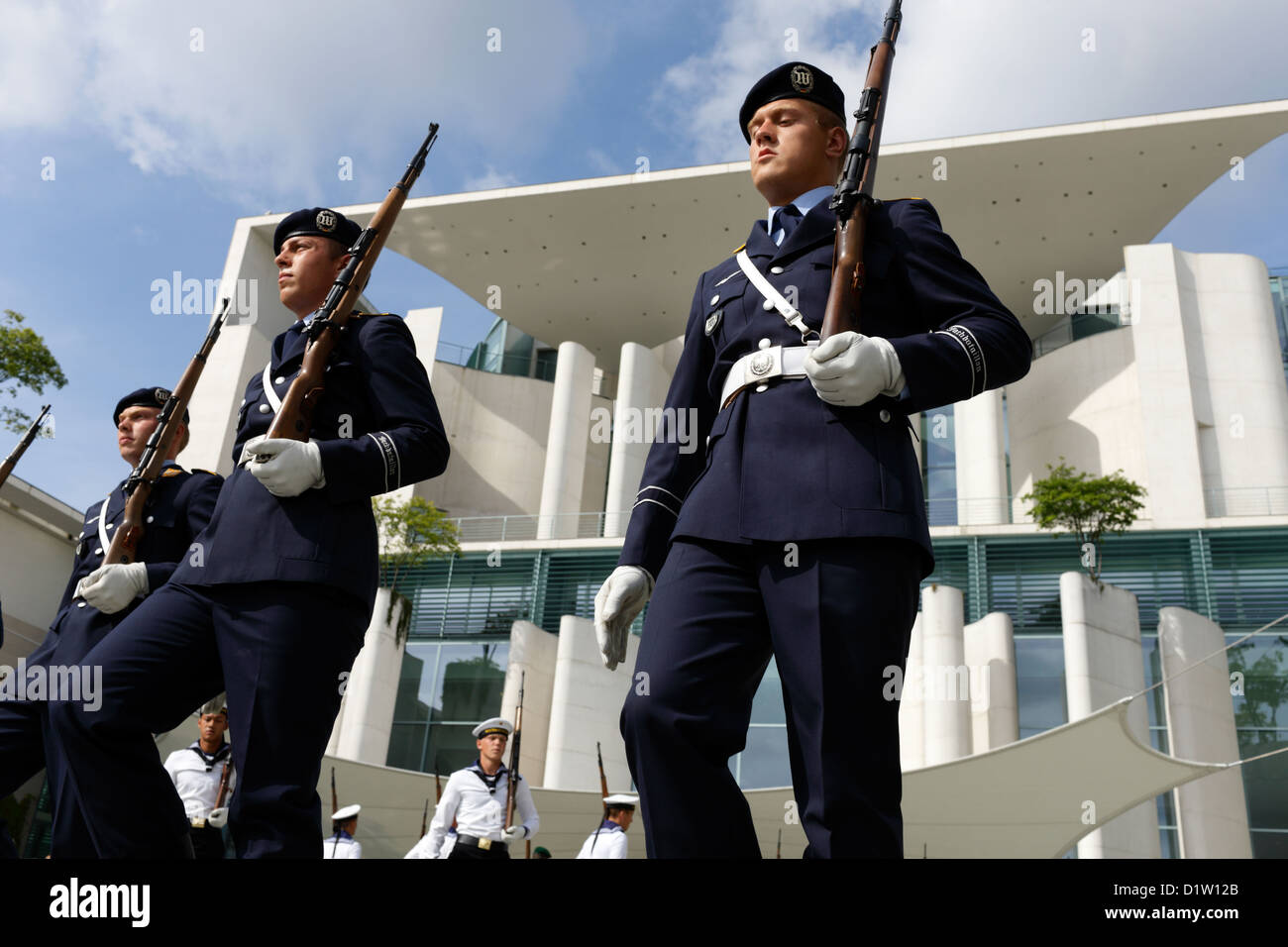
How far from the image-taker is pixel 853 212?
258cm

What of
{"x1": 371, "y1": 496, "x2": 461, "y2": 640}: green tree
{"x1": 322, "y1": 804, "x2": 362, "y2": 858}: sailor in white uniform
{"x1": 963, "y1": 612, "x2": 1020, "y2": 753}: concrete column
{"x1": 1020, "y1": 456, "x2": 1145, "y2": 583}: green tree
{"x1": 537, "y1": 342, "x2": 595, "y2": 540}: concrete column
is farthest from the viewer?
{"x1": 537, "y1": 342, "x2": 595, "y2": 540}: concrete column

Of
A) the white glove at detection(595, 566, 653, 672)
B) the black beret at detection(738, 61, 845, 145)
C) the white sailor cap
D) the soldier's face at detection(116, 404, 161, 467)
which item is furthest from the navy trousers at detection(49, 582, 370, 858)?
the white sailor cap

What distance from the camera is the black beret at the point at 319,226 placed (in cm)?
365

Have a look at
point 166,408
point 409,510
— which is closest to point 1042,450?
point 409,510

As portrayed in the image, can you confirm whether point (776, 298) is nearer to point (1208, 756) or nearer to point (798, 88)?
point (798, 88)

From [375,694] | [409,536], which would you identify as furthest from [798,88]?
[409,536]

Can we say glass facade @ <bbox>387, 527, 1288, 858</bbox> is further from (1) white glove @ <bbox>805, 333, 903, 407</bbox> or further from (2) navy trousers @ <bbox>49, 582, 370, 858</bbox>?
(1) white glove @ <bbox>805, 333, 903, 407</bbox>

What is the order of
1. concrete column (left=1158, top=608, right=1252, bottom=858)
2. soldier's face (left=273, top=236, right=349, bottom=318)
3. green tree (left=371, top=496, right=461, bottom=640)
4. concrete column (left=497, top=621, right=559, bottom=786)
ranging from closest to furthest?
1. soldier's face (left=273, top=236, right=349, bottom=318)
2. concrete column (left=1158, top=608, right=1252, bottom=858)
3. concrete column (left=497, top=621, right=559, bottom=786)
4. green tree (left=371, top=496, right=461, bottom=640)

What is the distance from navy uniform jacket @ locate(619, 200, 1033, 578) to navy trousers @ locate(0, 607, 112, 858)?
1.80 metres

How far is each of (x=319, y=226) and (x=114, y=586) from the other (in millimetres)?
1345

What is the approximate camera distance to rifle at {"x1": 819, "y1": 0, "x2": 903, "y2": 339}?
8.07 feet

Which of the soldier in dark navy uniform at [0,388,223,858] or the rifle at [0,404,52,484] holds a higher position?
the rifle at [0,404,52,484]

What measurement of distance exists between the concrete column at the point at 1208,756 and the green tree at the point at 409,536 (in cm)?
1416
